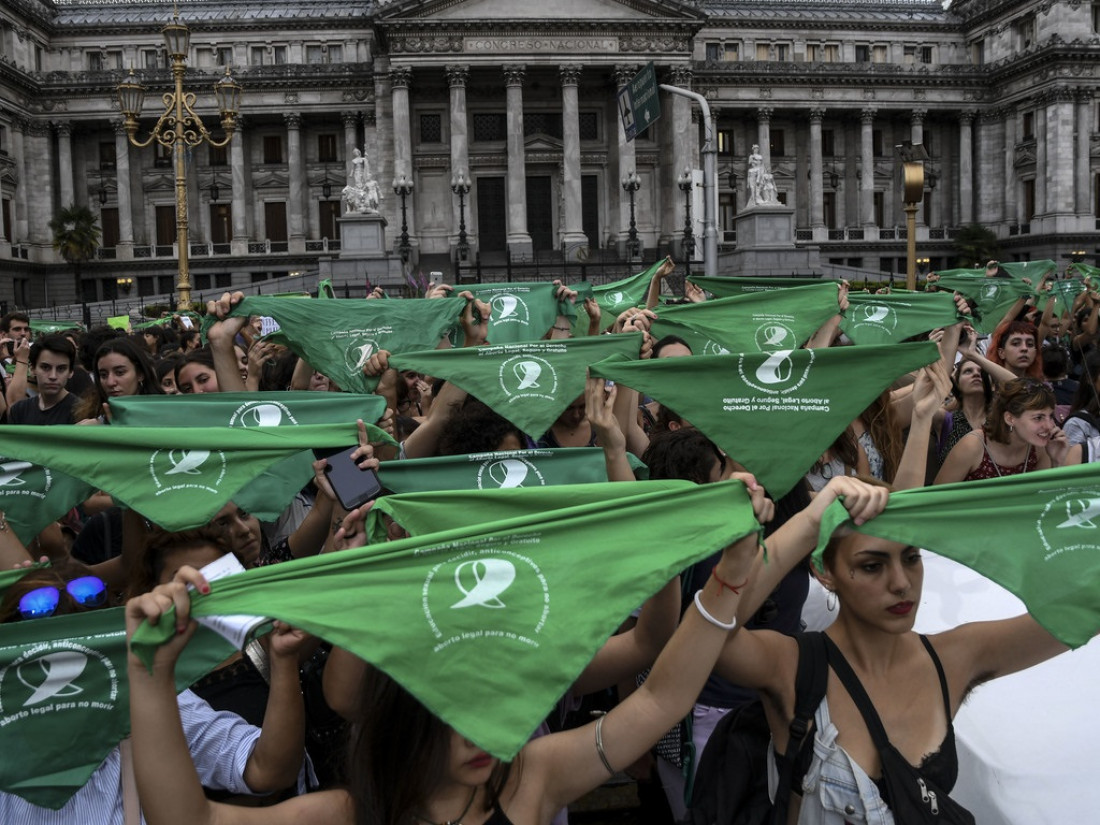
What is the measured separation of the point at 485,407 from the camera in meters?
5.94

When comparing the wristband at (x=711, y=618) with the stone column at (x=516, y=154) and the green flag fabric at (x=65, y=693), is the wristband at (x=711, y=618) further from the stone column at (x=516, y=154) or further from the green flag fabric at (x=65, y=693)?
the stone column at (x=516, y=154)

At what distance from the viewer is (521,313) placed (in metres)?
9.04

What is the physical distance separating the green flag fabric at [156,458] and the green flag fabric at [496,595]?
1.97 m

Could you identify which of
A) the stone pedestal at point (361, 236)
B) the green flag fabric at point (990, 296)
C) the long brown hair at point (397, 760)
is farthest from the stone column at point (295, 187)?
the long brown hair at point (397, 760)

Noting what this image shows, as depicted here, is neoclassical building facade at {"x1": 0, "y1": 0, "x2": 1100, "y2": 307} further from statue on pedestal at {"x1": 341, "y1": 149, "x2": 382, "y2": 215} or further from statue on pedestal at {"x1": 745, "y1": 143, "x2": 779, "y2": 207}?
statue on pedestal at {"x1": 745, "y1": 143, "x2": 779, "y2": 207}

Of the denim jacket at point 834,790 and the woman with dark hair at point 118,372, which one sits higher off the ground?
the woman with dark hair at point 118,372

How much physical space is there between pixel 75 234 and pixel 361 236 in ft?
85.6

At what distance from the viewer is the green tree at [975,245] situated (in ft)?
198

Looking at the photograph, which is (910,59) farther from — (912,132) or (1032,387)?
(1032,387)

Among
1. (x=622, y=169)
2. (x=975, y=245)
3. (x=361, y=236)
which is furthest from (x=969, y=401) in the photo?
(x=975, y=245)

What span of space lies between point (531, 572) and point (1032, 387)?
449 cm

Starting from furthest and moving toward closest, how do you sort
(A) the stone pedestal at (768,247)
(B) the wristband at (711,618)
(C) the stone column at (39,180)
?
(C) the stone column at (39,180) → (A) the stone pedestal at (768,247) → (B) the wristband at (711,618)

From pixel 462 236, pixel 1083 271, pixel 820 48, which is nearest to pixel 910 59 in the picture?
pixel 820 48

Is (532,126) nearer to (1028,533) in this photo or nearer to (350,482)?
Result: (350,482)
